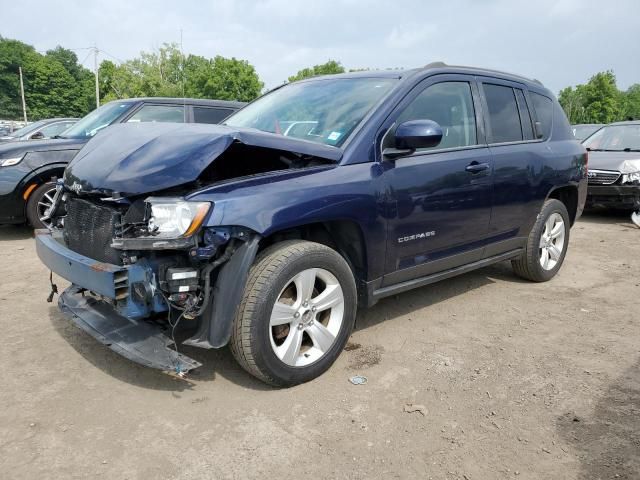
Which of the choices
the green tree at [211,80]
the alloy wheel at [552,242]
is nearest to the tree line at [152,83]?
the green tree at [211,80]

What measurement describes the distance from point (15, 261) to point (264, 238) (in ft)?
13.3

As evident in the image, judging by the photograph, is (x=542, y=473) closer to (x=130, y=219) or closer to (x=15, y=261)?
(x=130, y=219)

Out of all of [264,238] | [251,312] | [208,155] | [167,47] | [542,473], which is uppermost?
[167,47]

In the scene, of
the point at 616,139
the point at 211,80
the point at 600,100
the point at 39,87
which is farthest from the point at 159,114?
the point at 39,87

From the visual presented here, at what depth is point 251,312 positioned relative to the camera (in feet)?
8.89

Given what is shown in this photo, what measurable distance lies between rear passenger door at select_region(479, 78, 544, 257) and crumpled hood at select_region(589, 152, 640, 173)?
468 centimetres

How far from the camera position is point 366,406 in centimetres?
284

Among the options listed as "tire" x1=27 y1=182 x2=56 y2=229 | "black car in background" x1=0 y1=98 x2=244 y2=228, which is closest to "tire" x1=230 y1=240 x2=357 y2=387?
"black car in background" x1=0 y1=98 x2=244 y2=228

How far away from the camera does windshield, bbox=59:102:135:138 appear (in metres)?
6.94

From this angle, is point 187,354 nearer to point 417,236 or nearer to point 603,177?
point 417,236

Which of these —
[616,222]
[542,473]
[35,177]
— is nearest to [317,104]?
[542,473]

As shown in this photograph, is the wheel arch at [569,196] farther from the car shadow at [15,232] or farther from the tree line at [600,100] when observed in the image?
the tree line at [600,100]

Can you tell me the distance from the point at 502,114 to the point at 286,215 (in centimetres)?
249

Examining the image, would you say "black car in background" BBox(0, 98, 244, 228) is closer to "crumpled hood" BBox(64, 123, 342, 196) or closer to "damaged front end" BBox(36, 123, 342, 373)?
"crumpled hood" BBox(64, 123, 342, 196)
